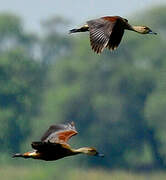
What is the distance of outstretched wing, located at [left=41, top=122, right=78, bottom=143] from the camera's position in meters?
14.5

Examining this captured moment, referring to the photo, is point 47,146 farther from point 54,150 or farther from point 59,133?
point 59,133

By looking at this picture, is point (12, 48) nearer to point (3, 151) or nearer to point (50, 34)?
point (50, 34)

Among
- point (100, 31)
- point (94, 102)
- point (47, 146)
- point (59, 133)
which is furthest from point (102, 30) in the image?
point (94, 102)

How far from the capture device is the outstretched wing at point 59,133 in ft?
47.7

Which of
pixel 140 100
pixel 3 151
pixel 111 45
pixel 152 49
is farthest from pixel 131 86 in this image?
pixel 111 45

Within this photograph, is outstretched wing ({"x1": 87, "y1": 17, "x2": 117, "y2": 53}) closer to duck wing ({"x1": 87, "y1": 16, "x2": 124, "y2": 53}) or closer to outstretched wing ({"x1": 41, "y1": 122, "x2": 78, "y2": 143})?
duck wing ({"x1": 87, "y1": 16, "x2": 124, "y2": 53})

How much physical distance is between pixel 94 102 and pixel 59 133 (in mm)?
43977

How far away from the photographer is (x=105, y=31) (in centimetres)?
1413

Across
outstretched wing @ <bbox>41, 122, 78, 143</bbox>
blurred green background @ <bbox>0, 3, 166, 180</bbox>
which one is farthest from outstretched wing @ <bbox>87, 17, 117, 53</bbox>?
blurred green background @ <bbox>0, 3, 166, 180</bbox>

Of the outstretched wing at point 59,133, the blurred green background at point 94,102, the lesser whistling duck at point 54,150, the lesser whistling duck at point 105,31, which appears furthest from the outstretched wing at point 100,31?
the blurred green background at point 94,102

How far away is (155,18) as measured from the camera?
6744 cm

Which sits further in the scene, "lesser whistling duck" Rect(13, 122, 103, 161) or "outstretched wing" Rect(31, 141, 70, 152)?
"lesser whistling duck" Rect(13, 122, 103, 161)

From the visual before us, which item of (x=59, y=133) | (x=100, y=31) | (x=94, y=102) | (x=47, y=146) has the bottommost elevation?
(x=47, y=146)

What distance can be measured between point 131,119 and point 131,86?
1.65 metres
